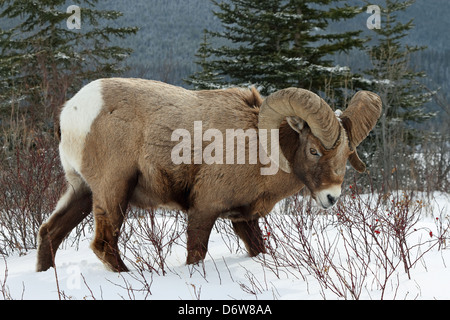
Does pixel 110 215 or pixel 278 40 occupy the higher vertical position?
pixel 278 40

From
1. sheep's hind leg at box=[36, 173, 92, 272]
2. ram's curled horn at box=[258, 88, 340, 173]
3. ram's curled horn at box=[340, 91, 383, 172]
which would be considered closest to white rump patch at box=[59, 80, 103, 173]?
sheep's hind leg at box=[36, 173, 92, 272]

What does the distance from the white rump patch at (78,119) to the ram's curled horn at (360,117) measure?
2.57 metres

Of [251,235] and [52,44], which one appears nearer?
[251,235]

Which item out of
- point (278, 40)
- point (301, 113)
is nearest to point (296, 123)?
point (301, 113)

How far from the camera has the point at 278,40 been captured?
56.7 ft

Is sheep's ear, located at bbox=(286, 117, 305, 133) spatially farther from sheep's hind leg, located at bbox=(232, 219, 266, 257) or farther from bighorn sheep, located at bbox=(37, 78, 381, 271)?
sheep's hind leg, located at bbox=(232, 219, 266, 257)

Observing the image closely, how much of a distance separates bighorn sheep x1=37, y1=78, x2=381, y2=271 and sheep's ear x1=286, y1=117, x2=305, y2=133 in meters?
0.01

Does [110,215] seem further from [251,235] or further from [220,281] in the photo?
[251,235]

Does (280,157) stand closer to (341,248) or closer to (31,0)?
(341,248)

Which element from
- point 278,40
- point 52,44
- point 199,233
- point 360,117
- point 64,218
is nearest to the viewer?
point 199,233

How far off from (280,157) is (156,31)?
32257mm

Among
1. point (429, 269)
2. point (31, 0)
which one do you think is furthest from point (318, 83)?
point (429, 269)

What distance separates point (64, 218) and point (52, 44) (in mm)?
13509
